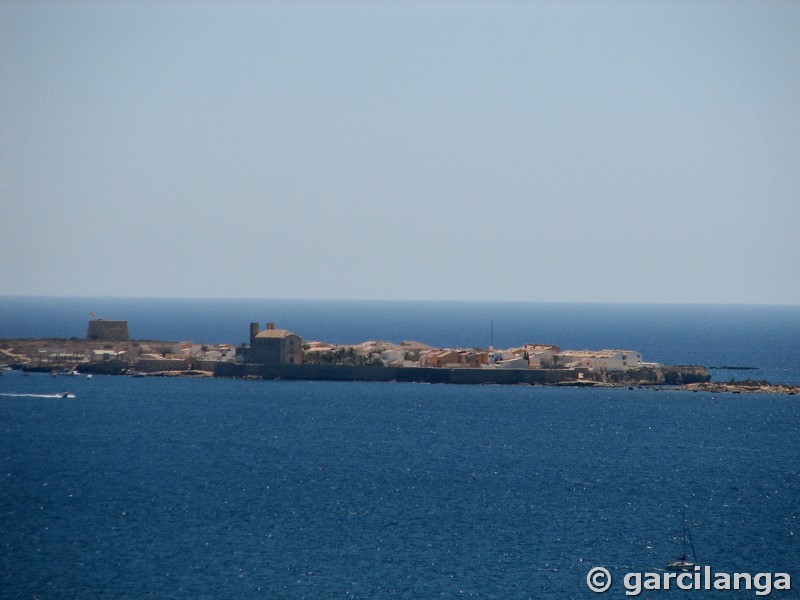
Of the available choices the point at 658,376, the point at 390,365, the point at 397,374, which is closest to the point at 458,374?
the point at 397,374

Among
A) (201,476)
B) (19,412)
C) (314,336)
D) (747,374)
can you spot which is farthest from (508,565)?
(314,336)

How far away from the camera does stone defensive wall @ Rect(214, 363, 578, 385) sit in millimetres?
85875

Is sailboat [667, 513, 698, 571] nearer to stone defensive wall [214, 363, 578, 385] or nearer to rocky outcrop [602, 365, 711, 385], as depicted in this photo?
stone defensive wall [214, 363, 578, 385]

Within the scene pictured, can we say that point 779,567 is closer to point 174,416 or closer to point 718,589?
point 718,589

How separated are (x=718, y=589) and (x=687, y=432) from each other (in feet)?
102

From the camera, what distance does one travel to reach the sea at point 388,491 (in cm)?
3434

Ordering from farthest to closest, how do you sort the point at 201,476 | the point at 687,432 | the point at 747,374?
the point at 747,374 < the point at 687,432 < the point at 201,476

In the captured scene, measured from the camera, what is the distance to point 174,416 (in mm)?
68125

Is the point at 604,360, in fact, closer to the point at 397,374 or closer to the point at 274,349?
the point at 397,374

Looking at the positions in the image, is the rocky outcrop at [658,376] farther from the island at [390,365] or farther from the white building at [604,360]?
the white building at [604,360]

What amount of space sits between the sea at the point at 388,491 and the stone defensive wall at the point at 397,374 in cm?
373

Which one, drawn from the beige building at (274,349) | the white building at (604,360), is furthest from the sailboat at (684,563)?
the beige building at (274,349)
